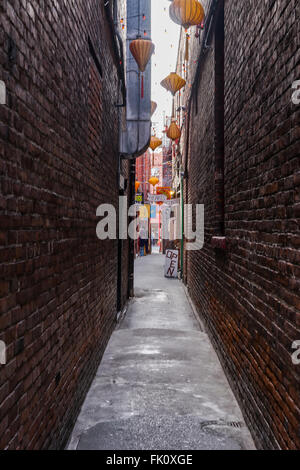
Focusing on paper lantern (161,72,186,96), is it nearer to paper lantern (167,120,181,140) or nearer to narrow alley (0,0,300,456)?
paper lantern (167,120,181,140)

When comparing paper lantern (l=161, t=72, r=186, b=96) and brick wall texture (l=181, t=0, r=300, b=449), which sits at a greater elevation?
paper lantern (l=161, t=72, r=186, b=96)

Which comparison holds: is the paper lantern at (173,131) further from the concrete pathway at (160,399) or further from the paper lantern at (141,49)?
the concrete pathway at (160,399)

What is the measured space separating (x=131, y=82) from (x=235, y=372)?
664 centimetres

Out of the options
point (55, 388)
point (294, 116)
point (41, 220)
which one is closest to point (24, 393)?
point (55, 388)

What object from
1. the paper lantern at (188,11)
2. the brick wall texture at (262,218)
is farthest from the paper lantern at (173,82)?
the brick wall texture at (262,218)

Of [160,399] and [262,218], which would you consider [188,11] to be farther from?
[160,399]

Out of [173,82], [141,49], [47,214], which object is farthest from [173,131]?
[47,214]

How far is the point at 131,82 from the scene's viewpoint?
27.0 feet

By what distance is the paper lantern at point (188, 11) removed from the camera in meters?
6.26

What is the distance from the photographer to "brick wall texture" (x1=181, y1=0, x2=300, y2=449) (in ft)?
7.56

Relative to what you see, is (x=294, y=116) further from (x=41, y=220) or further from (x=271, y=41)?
(x=41, y=220)

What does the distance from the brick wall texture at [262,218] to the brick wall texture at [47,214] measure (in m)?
1.57

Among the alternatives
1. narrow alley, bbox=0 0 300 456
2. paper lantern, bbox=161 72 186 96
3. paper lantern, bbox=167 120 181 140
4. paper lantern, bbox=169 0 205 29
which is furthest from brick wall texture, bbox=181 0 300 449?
paper lantern, bbox=167 120 181 140

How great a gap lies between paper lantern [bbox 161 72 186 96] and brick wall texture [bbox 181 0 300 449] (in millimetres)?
5246
